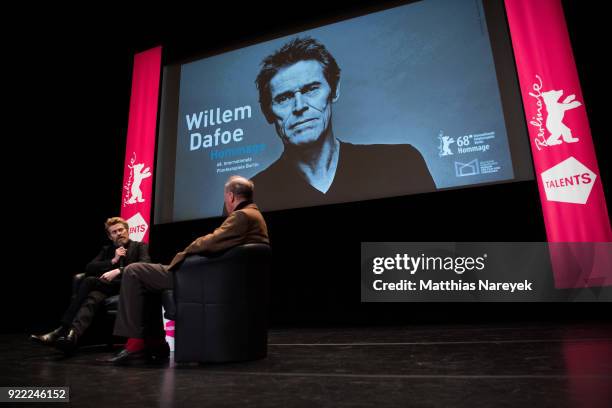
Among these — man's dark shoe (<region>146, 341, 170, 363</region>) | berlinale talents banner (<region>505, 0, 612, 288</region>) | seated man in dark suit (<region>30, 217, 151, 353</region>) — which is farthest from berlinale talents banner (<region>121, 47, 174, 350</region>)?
berlinale talents banner (<region>505, 0, 612, 288</region>)

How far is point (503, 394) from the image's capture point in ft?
4.24

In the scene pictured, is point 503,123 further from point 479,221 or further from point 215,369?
point 215,369

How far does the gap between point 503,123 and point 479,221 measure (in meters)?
0.88

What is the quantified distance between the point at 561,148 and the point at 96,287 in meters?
3.22

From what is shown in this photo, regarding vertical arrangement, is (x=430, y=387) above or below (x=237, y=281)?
below

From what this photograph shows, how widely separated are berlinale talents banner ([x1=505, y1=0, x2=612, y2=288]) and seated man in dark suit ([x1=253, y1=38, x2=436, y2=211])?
35.3 inches

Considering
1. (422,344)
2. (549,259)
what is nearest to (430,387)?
(422,344)

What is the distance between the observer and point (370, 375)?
66.1 inches

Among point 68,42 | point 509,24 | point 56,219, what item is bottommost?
point 56,219

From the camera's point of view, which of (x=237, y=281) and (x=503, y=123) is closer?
(x=237, y=281)

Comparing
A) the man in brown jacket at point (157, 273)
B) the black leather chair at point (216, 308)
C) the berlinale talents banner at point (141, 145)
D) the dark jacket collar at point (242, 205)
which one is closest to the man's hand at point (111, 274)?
the man in brown jacket at point (157, 273)

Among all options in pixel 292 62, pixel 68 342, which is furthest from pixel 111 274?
pixel 292 62

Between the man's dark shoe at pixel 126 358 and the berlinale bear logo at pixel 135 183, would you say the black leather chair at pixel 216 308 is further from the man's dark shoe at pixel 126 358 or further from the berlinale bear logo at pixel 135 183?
the berlinale bear logo at pixel 135 183

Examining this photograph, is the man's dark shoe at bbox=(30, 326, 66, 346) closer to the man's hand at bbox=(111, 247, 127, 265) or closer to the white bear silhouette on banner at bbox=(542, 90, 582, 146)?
the man's hand at bbox=(111, 247, 127, 265)
